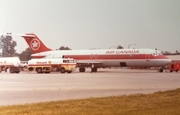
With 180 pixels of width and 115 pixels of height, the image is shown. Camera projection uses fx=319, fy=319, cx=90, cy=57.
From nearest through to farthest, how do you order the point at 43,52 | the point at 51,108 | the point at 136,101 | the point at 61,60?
1. the point at 51,108
2. the point at 136,101
3. the point at 61,60
4. the point at 43,52

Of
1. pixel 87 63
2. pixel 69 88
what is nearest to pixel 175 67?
pixel 87 63

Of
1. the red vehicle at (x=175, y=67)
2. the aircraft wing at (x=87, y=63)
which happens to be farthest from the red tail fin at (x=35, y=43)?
the red vehicle at (x=175, y=67)

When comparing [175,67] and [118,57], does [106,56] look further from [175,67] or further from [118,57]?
[175,67]

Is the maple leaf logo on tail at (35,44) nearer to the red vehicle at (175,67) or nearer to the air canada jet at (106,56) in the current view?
the air canada jet at (106,56)

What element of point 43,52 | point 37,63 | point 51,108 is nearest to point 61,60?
point 37,63

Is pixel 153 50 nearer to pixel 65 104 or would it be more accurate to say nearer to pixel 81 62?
pixel 81 62

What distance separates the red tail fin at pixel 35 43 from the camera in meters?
54.4

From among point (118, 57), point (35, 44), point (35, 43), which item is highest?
point (35, 43)

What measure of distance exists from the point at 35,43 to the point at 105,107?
147ft

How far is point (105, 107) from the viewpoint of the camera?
11039 millimetres

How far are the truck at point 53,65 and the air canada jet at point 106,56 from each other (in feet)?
18.3

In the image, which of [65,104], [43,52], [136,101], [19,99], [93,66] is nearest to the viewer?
[65,104]

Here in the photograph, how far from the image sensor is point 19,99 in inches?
532

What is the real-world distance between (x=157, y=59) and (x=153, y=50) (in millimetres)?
1627
